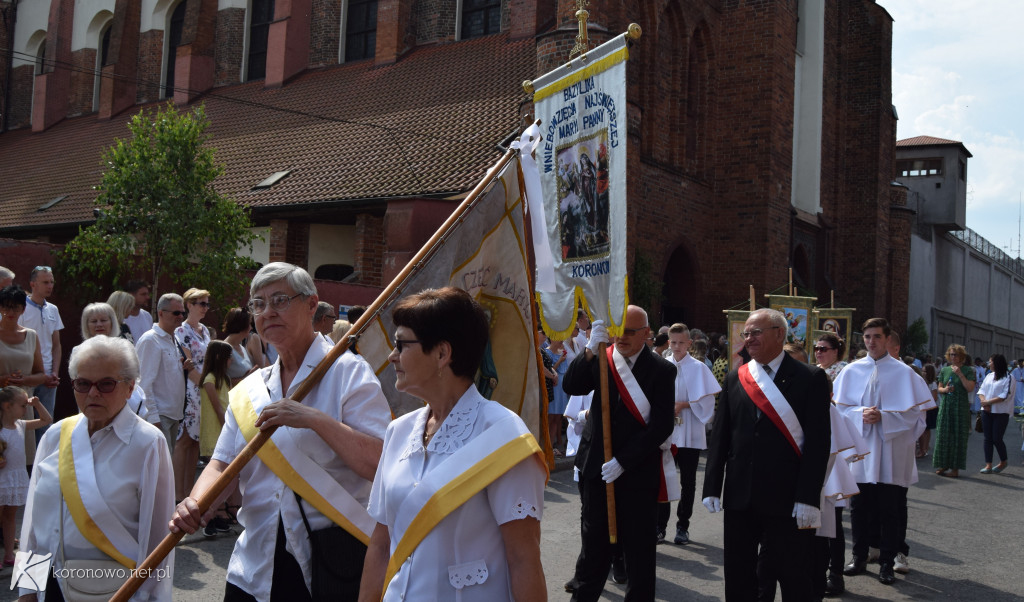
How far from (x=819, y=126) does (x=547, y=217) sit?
2470 centimetres

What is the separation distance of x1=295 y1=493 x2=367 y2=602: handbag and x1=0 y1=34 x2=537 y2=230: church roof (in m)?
16.3

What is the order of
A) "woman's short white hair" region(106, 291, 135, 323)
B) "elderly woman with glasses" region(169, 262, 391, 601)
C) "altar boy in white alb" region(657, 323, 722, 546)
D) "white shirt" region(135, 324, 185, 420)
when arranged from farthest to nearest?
"woman's short white hair" region(106, 291, 135, 323) < "altar boy in white alb" region(657, 323, 722, 546) < "white shirt" region(135, 324, 185, 420) < "elderly woman with glasses" region(169, 262, 391, 601)

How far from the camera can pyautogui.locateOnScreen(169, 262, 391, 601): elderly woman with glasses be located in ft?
10.3

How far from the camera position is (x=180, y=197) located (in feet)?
49.0

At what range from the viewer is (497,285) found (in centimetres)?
443

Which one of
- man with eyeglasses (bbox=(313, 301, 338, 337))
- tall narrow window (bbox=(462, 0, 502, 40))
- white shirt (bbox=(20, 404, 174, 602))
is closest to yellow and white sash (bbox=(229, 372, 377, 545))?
white shirt (bbox=(20, 404, 174, 602))

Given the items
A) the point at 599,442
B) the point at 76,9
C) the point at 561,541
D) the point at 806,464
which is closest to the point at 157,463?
the point at 599,442

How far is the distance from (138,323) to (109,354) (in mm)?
6494

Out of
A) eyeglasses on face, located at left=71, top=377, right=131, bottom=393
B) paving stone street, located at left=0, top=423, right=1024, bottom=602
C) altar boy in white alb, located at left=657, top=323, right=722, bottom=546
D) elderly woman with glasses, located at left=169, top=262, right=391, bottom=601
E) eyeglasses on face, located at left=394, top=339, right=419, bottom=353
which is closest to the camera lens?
eyeglasses on face, located at left=394, top=339, right=419, bottom=353

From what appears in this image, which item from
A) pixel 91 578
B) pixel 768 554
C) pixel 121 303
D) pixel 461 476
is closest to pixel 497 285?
pixel 461 476

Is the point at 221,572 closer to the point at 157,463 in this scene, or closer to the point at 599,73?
the point at 157,463

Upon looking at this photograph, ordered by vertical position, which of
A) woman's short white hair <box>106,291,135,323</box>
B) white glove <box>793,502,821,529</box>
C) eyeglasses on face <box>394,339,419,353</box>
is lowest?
white glove <box>793,502,821,529</box>

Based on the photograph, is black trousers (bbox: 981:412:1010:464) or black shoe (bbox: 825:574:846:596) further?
black trousers (bbox: 981:412:1010:464)

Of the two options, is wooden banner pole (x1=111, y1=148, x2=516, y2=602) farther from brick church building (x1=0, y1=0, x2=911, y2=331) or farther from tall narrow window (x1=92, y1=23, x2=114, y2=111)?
tall narrow window (x1=92, y1=23, x2=114, y2=111)
